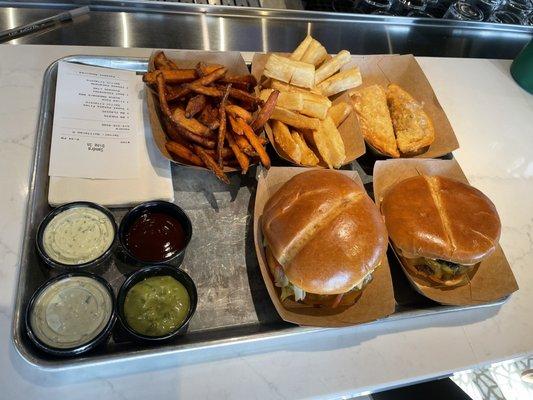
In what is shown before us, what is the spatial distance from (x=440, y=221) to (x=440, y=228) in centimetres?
4

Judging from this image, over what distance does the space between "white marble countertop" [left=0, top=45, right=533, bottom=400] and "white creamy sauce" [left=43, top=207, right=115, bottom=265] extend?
201 millimetres

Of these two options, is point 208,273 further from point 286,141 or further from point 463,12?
point 463,12

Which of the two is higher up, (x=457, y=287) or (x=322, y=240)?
(x=322, y=240)

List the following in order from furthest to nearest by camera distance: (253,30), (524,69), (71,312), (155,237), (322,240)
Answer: (524,69) → (253,30) → (155,237) → (322,240) → (71,312)

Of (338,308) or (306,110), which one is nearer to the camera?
(338,308)

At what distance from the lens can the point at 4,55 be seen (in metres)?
2.19

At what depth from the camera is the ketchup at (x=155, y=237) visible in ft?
5.32

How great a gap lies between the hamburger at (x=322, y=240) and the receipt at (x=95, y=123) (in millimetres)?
730

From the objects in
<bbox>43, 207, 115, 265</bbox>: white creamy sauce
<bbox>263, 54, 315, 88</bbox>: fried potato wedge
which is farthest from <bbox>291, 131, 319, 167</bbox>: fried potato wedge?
<bbox>43, 207, 115, 265</bbox>: white creamy sauce

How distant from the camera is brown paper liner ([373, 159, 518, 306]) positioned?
5.78 feet

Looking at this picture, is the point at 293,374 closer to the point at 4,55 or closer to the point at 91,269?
the point at 91,269

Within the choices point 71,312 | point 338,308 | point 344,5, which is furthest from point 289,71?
point 344,5

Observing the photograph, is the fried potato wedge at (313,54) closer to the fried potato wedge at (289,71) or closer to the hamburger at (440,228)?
the fried potato wedge at (289,71)

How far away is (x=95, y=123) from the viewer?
1954mm
